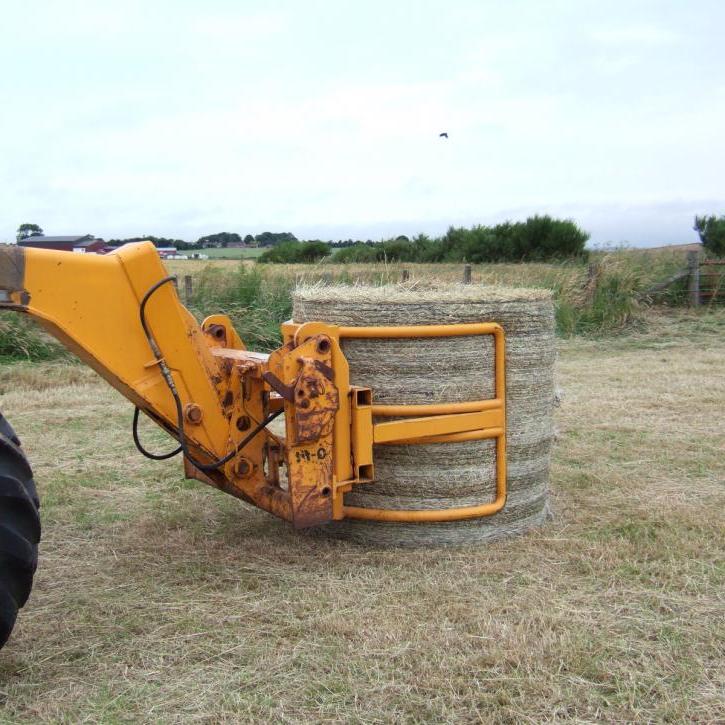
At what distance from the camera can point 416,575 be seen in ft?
13.3

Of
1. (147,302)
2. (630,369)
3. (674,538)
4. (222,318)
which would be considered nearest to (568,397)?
(630,369)

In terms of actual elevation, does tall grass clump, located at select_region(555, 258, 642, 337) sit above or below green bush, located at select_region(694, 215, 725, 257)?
below

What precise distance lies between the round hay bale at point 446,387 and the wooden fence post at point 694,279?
41.6ft

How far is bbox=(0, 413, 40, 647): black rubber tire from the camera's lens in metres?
2.97

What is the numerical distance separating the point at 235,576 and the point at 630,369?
758 centimetres

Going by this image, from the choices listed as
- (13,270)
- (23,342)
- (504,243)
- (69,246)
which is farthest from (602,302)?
(13,270)

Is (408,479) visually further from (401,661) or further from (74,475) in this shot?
(74,475)

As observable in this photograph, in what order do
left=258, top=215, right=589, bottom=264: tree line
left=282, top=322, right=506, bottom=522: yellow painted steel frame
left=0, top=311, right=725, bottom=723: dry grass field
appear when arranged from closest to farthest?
left=0, top=311, right=725, bottom=723: dry grass field, left=282, top=322, right=506, bottom=522: yellow painted steel frame, left=258, top=215, right=589, bottom=264: tree line

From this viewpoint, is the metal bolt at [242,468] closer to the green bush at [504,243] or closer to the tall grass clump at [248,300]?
the tall grass clump at [248,300]

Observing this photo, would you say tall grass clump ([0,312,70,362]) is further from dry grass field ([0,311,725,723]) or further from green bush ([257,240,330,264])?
green bush ([257,240,330,264])

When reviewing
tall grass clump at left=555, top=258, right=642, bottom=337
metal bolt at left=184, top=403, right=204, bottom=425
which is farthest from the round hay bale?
tall grass clump at left=555, top=258, right=642, bottom=337

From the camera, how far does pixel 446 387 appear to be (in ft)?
14.1

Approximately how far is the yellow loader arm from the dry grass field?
0.41 meters

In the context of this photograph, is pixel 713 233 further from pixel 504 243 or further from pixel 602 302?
pixel 602 302
